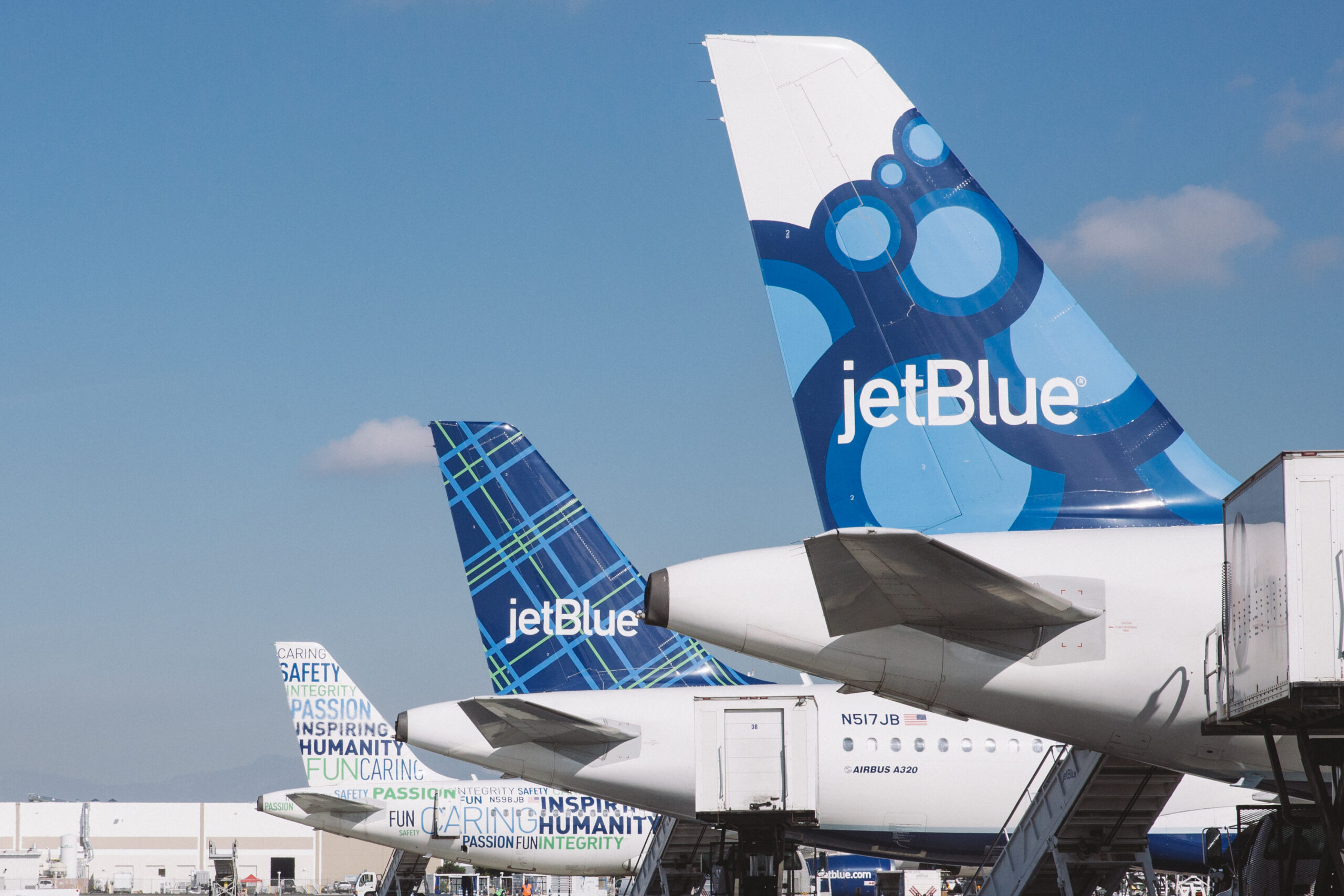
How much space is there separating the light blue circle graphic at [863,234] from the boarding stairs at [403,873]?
29019 millimetres

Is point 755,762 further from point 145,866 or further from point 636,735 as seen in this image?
point 145,866

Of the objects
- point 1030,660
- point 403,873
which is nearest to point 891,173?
point 1030,660

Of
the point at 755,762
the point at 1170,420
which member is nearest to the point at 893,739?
the point at 755,762

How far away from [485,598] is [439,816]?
9737 millimetres

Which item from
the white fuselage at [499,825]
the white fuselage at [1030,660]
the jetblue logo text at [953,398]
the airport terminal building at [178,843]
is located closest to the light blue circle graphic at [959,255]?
the jetblue logo text at [953,398]

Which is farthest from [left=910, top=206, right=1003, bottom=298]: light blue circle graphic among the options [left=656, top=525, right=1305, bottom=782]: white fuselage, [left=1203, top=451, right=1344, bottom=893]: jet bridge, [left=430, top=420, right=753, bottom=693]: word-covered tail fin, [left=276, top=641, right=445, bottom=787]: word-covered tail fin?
[left=276, top=641, right=445, bottom=787]: word-covered tail fin

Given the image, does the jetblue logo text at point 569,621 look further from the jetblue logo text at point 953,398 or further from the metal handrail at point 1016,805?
the jetblue logo text at point 953,398

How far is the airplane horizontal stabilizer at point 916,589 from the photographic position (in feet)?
23.3

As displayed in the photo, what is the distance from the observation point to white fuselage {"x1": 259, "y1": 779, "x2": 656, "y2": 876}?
2878cm

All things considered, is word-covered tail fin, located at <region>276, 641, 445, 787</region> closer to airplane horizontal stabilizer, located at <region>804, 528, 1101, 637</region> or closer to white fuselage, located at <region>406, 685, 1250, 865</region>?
white fuselage, located at <region>406, 685, 1250, 865</region>

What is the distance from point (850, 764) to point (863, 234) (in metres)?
11.8

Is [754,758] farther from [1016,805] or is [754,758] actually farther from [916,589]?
[916,589]

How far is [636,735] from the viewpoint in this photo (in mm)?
18891

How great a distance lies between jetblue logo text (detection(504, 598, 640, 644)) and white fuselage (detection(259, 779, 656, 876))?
6.42 metres
